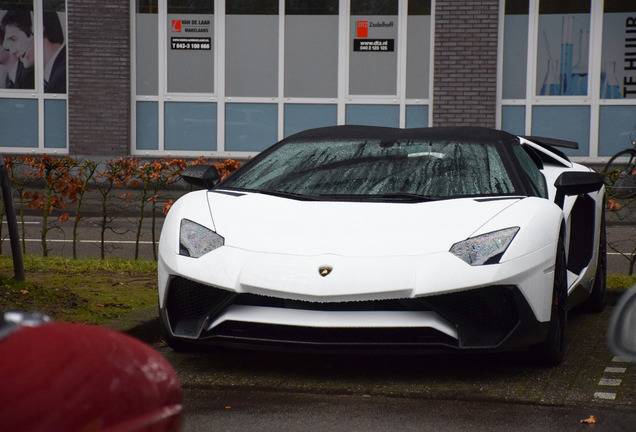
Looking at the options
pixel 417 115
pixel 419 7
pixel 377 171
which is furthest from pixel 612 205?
pixel 419 7

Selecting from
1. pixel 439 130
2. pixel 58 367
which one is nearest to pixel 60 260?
pixel 439 130

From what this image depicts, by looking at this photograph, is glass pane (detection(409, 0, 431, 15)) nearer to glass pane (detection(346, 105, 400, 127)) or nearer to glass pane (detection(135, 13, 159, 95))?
glass pane (detection(346, 105, 400, 127))

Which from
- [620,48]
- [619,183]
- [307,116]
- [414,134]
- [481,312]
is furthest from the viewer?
[307,116]

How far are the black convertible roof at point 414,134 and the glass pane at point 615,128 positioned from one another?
11628 mm

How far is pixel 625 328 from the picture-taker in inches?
73.3

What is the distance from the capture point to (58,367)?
1709 mm

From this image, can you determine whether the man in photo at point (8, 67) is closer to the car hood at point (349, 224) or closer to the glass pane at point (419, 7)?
the glass pane at point (419, 7)

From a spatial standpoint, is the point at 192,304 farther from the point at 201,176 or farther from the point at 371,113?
the point at 371,113

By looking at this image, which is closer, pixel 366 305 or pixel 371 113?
pixel 366 305

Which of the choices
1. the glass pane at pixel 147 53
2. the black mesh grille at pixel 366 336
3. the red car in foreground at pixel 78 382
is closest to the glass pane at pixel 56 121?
the glass pane at pixel 147 53

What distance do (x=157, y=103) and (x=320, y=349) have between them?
1405 centimetres

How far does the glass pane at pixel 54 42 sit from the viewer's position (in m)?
18.5

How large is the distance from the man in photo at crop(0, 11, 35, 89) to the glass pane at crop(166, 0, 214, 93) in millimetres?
2512

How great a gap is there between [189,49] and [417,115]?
411 cm
